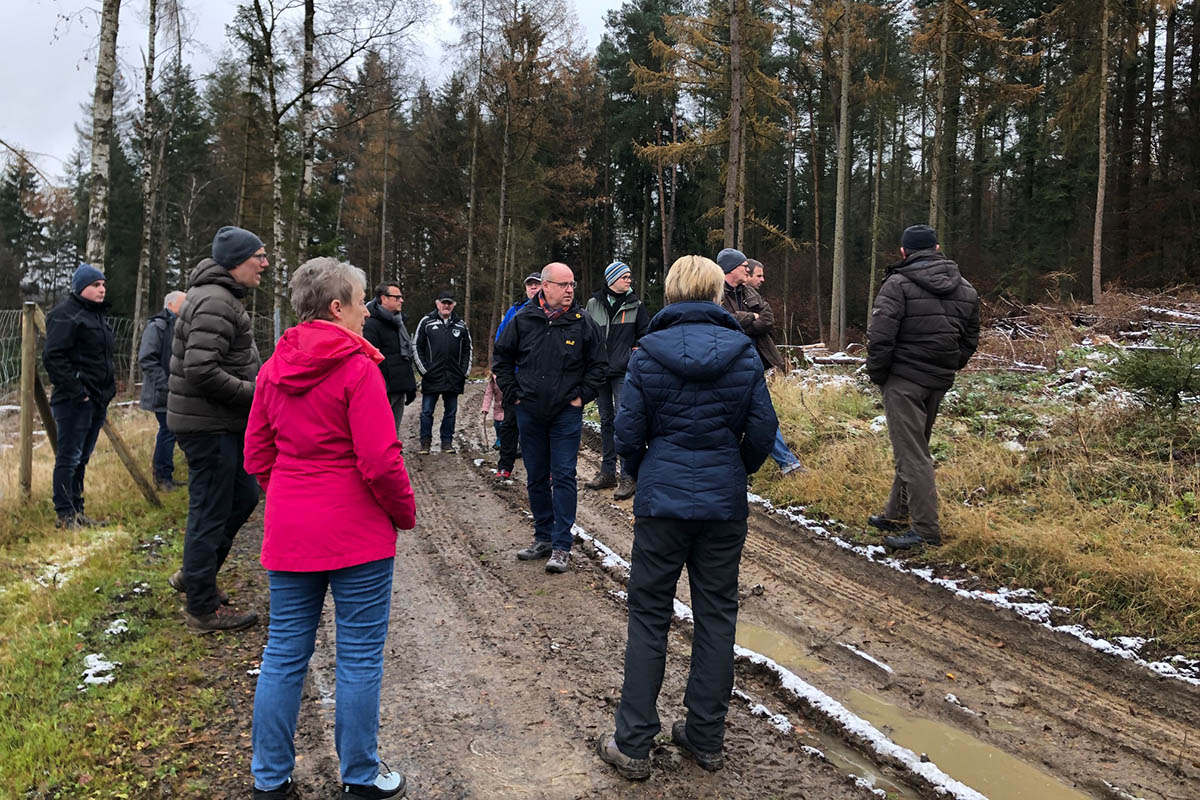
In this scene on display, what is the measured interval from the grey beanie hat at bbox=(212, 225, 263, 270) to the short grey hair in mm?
1678

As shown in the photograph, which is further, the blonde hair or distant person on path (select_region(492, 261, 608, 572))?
distant person on path (select_region(492, 261, 608, 572))

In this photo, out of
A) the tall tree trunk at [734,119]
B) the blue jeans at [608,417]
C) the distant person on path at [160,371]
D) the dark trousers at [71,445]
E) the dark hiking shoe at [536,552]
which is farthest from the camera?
the tall tree trunk at [734,119]

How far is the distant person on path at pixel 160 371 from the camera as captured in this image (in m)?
7.37

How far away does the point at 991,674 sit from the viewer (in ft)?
12.9

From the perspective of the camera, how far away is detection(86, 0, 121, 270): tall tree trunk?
1026 cm

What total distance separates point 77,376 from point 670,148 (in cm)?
1334

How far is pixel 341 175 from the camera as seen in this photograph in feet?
117

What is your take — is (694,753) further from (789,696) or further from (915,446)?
(915,446)

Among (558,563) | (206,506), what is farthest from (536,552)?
(206,506)

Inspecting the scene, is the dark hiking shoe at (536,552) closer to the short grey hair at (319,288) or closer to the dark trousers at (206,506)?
the dark trousers at (206,506)

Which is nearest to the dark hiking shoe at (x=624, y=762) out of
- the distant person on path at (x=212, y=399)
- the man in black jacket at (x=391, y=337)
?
the distant person on path at (x=212, y=399)

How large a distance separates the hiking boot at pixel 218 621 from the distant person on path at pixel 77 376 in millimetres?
2919

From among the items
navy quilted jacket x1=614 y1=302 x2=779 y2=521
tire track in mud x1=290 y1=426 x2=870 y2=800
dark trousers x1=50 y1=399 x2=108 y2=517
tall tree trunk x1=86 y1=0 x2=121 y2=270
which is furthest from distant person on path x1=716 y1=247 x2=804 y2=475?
tall tree trunk x1=86 y1=0 x2=121 y2=270

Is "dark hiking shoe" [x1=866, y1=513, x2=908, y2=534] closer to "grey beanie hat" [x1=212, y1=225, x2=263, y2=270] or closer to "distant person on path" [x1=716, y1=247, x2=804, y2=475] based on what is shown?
"distant person on path" [x1=716, y1=247, x2=804, y2=475]
